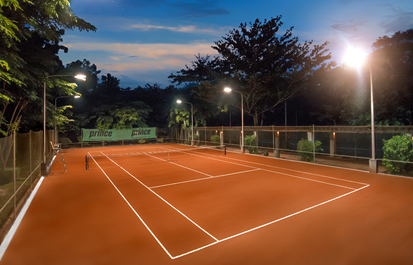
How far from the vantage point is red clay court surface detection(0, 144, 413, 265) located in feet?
Result: 17.8

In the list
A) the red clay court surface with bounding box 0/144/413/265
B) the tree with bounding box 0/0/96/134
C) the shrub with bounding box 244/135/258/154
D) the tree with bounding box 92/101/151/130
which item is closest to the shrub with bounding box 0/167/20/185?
the red clay court surface with bounding box 0/144/413/265

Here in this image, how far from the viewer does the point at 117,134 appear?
37000 mm

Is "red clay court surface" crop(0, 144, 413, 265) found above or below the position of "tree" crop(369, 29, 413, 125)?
below

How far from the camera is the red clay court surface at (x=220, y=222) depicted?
5.43m

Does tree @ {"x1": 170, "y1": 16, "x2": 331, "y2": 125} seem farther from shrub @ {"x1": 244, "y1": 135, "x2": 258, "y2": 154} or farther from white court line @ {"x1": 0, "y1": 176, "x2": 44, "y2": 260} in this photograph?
white court line @ {"x1": 0, "y1": 176, "x2": 44, "y2": 260}

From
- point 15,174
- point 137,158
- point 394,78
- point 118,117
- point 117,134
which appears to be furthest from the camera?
point 118,117

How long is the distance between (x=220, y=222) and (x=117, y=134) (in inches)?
1287

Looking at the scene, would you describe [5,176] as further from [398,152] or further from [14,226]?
[398,152]

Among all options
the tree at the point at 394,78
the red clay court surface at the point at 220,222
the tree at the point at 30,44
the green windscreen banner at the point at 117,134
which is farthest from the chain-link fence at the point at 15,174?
the tree at the point at 394,78

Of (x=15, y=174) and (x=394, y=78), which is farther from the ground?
(x=394, y=78)

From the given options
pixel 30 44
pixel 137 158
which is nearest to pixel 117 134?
pixel 137 158

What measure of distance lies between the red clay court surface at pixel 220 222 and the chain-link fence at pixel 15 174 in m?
0.53

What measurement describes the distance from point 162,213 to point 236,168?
8676 mm

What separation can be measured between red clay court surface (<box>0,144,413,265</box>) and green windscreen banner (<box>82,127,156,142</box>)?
2365cm
